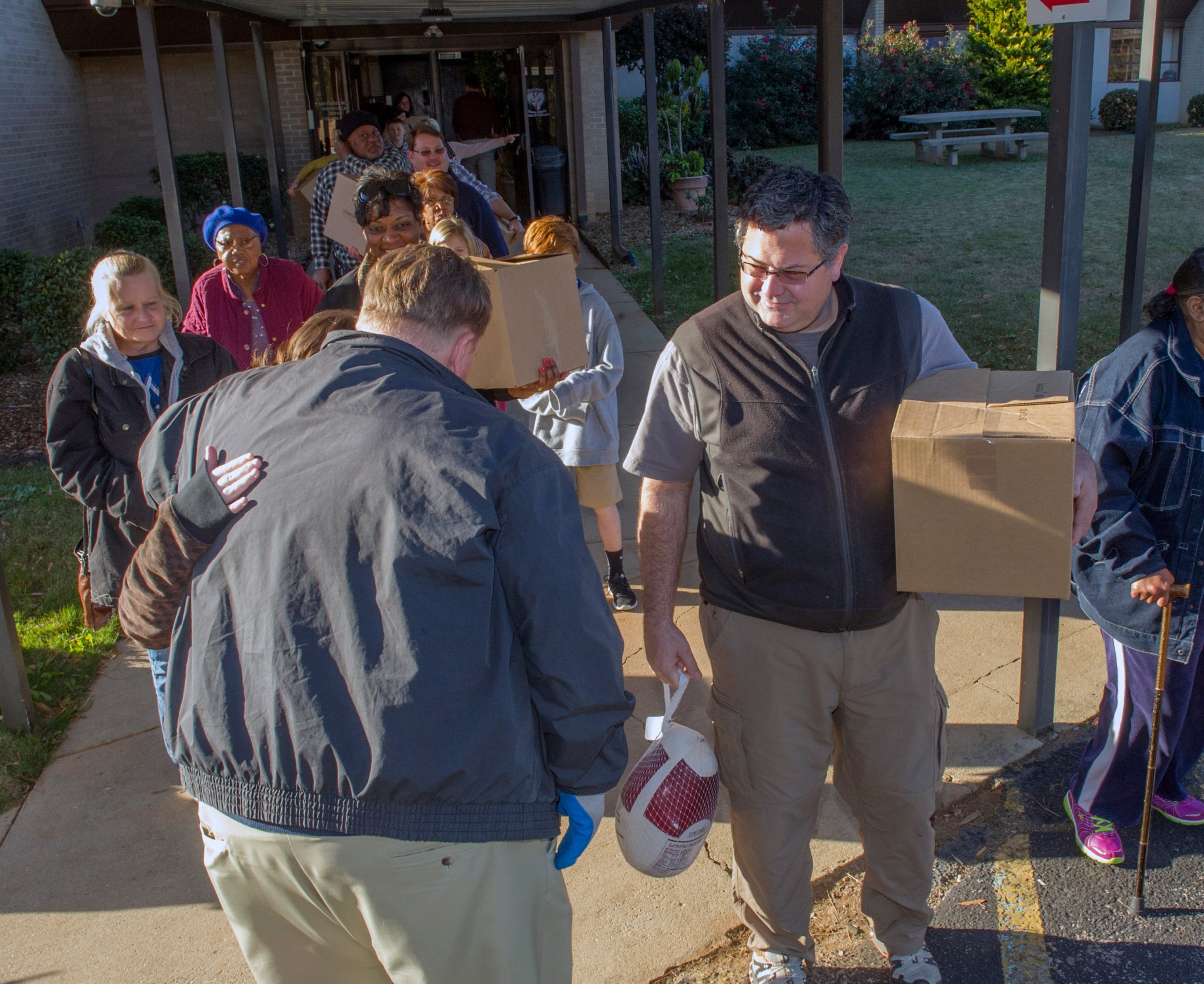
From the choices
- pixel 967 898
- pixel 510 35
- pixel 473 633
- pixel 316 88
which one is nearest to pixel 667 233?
pixel 510 35

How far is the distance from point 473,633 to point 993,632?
131 inches

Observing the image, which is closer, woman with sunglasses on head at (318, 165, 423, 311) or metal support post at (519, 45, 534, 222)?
woman with sunglasses on head at (318, 165, 423, 311)

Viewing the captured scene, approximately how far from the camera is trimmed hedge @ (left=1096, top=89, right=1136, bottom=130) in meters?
22.3

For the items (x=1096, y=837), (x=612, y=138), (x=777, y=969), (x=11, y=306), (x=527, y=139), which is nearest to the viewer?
(x=777, y=969)

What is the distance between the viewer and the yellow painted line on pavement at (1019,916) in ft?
9.21

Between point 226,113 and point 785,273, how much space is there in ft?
23.8

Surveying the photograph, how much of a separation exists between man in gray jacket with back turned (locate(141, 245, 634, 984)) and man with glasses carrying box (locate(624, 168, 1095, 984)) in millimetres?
721

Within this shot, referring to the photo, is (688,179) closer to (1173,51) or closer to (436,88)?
(436,88)

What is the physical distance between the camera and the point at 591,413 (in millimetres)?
4387

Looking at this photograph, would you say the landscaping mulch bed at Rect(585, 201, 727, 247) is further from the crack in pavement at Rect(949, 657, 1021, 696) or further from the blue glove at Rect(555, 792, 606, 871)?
the blue glove at Rect(555, 792, 606, 871)

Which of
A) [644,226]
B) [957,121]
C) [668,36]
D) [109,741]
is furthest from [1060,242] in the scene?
[668,36]

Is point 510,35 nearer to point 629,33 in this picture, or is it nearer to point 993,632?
point 629,33

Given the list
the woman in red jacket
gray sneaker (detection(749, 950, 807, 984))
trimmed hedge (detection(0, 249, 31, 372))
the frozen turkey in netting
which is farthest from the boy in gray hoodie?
trimmed hedge (detection(0, 249, 31, 372))

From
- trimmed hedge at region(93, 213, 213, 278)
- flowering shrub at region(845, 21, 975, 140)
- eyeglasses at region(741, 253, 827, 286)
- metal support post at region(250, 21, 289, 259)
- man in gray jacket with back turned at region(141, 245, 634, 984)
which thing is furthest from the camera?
flowering shrub at region(845, 21, 975, 140)
